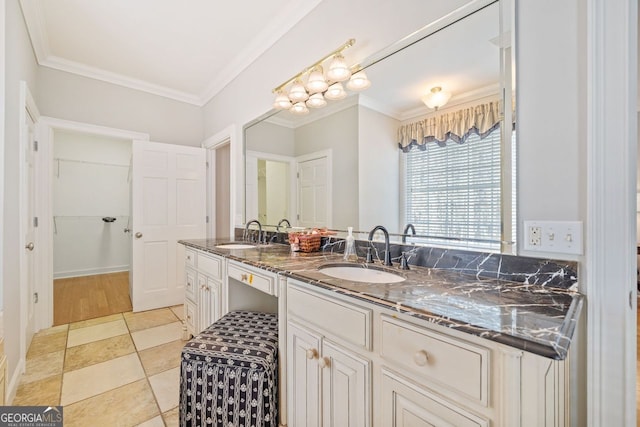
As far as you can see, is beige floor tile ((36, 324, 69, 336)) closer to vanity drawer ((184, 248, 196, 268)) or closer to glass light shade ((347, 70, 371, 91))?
vanity drawer ((184, 248, 196, 268))

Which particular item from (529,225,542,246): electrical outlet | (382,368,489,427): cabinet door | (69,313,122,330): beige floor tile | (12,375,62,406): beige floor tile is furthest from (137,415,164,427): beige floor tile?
(529,225,542,246): electrical outlet

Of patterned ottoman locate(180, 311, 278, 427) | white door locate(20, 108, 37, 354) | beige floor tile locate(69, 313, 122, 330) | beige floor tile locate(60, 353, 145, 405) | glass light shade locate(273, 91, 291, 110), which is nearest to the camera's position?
patterned ottoman locate(180, 311, 278, 427)

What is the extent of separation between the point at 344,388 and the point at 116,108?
3.56 m

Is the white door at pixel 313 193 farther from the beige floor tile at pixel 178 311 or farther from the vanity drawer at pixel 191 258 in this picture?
the beige floor tile at pixel 178 311

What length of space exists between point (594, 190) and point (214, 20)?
8.37ft

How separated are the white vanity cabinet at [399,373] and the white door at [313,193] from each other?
0.79 metres

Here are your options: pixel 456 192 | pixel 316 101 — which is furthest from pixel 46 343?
pixel 456 192

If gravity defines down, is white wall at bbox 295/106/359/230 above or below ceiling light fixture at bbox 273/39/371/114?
below

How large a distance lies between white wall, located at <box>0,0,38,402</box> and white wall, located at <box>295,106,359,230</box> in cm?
176

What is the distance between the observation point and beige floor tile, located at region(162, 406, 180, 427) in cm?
150

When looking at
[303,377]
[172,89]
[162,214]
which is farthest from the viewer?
[172,89]

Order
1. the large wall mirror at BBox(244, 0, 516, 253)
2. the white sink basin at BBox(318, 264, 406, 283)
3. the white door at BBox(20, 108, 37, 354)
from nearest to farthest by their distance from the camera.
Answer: the large wall mirror at BBox(244, 0, 516, 253), the white sink basin at BBox(318, 264, 406, 283), the white door at BBox(20, 108, 37, 354)

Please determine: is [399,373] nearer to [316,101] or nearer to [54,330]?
[316,101]

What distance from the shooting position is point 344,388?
3.38 feet
